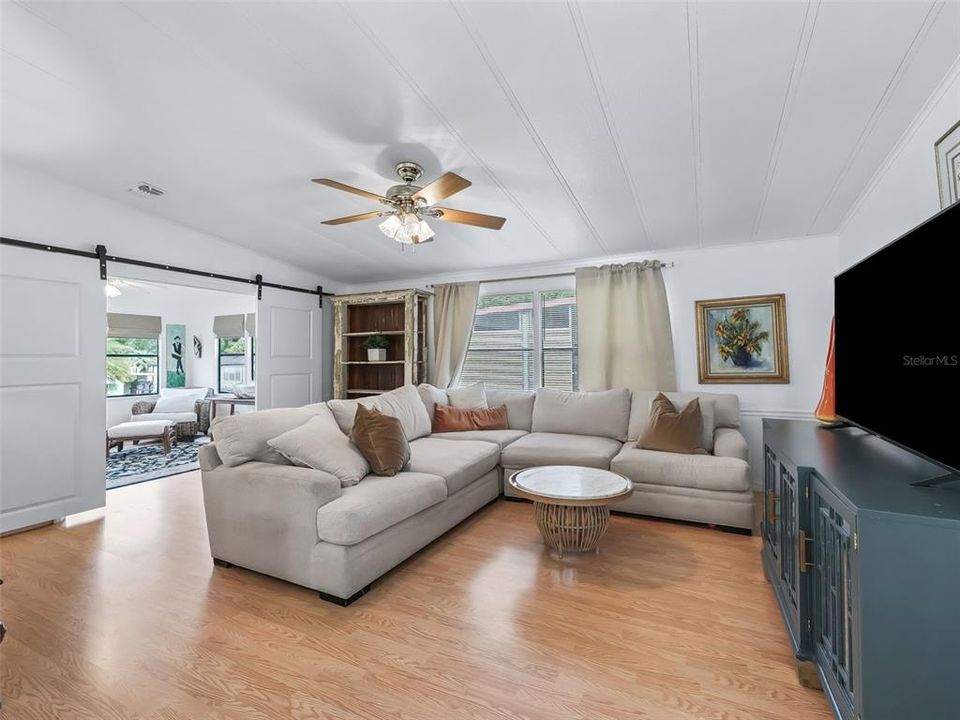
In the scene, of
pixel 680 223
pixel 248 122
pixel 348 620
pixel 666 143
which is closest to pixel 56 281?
pixel 248 122

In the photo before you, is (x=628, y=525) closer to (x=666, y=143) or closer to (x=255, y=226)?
(x=666, y=143)

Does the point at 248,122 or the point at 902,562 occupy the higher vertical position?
the point at 248,122

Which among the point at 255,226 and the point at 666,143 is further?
the point at 255,226

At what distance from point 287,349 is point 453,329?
6.69 ft

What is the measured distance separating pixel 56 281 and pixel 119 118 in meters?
1.57

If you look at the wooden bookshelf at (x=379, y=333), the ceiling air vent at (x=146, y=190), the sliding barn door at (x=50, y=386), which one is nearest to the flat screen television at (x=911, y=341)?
the wooden bookshelf at (x=379, y=333)

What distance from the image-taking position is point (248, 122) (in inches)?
103

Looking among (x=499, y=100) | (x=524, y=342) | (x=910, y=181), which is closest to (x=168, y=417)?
(x=524, y=342)

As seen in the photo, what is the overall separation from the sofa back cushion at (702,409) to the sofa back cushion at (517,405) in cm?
103

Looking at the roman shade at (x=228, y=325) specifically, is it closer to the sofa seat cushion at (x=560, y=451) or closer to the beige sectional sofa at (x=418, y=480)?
the beige sectional sofa at (x=418, y=480)

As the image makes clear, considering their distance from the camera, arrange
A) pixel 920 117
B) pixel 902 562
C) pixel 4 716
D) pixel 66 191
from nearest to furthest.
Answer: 1. pixel 902 562
2. pixel 4 716
3. pixel 920 117
4. pixel 66 191

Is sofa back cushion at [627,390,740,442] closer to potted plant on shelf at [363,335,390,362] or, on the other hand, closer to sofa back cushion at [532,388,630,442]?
sofa back cushion at [532,388,630,442]

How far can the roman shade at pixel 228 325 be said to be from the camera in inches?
305

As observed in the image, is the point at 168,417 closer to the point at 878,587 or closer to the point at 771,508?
the point at 771,508
